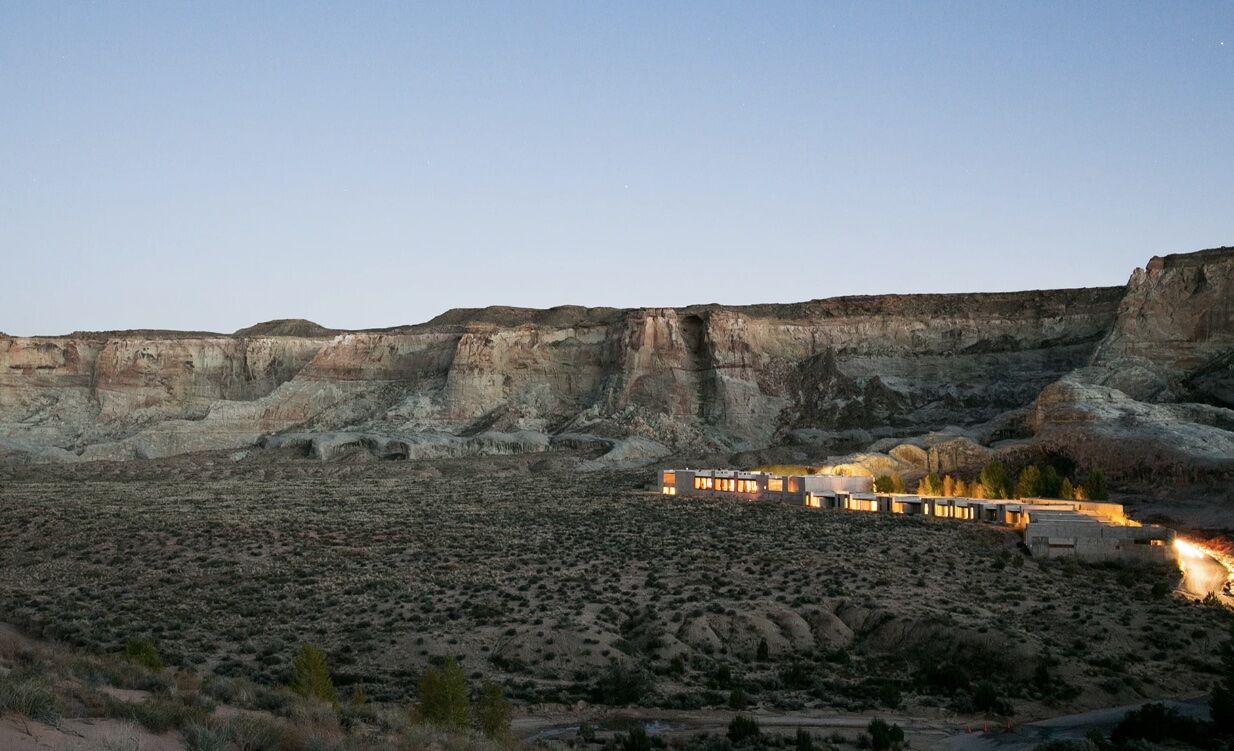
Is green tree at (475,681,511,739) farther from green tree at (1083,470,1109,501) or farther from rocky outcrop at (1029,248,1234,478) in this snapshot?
rocky outcrop at (1029,248,1234,478)

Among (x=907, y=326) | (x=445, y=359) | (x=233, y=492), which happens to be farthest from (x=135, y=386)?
(x=907, y=326)

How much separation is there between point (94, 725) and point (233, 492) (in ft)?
142

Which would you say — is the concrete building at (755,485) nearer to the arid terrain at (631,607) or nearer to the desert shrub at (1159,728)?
the arid terrain at (631,607)

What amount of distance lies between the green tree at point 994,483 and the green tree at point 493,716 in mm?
34876

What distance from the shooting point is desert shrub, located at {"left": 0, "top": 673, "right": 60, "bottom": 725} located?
9.52m

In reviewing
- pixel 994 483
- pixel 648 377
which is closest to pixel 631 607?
pixel 994 483

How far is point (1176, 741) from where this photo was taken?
1523 cm

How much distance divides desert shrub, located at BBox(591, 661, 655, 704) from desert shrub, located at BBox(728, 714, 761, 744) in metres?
2.62

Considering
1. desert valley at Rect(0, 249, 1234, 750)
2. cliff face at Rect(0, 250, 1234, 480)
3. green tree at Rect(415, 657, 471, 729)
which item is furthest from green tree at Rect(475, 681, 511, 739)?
cliff face at Rect(0, 250, 1234, 480)

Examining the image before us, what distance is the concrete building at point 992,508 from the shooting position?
3200 cm

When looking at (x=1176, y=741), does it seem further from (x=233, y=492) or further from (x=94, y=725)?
(x=233, y=492)

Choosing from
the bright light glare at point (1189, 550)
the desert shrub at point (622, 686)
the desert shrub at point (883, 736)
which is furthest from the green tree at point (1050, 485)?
the desert shrub at point (883, 736)

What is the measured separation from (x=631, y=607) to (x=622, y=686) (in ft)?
18.2

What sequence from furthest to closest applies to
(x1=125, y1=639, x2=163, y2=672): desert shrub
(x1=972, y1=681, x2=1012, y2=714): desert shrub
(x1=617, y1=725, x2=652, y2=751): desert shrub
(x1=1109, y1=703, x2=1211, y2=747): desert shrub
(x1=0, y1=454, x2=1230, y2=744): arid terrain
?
(x1=0, y1=454, x2=1230, y2=744): arid terrain → (x1=972, y1=681, x2=1012, y2=714): desert shrub → (x1=125, y1=639, x2=163, y2=672): desert shrub → (x1=1109, y1=703, x2=1211, y2=747): desert shrub → (x1=617, y1=725, x2=652, y2=751): desert shrub
